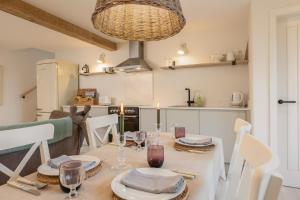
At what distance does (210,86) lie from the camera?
3.86m

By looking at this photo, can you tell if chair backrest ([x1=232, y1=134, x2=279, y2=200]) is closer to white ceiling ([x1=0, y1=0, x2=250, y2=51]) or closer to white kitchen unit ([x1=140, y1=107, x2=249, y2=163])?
white kitchen unit ([x1=140, y1=107, x2=249, y2=163])

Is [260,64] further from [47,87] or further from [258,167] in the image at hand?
[47,87]

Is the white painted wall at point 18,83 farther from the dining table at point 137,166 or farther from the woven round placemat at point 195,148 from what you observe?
the woven round placemat at point 195,148

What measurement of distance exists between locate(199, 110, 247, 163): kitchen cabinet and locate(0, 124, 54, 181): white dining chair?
246 centimetres

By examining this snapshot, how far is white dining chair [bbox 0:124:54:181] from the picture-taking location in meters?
1.11

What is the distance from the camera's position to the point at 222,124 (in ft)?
10.5

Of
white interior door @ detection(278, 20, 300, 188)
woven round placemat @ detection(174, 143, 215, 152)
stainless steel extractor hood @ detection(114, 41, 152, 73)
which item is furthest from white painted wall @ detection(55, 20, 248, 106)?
woven round placemat @ detection(174, 143, 215, 152)

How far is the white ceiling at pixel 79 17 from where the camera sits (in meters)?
2.74

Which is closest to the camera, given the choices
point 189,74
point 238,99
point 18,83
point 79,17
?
point 79,17

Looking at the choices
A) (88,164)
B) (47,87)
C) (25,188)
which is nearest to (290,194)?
(88,164)

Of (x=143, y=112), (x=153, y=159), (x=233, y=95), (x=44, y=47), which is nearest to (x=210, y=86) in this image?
(x=233, y=95)

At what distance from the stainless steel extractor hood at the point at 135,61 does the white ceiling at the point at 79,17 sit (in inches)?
34.2

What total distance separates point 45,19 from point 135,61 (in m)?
1.69


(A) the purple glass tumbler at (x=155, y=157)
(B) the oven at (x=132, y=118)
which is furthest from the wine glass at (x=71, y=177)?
(B) the oven at (x=132, y=118)
